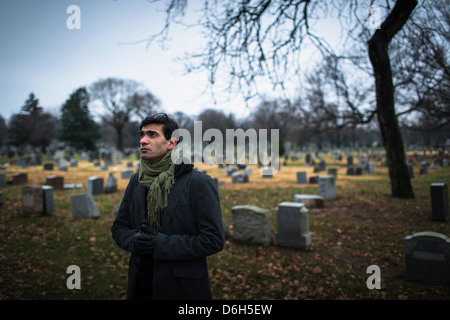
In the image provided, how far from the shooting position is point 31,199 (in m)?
7.91

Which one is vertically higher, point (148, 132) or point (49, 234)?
point (148, 132)

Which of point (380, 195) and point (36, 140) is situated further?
point (36, 140)

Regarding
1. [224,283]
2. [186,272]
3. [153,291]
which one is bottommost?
Result: [224,283]

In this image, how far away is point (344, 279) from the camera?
453 cm

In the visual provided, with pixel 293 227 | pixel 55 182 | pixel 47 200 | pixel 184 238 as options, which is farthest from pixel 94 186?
pixel 184 238

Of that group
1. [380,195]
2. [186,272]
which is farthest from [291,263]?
[380,195]

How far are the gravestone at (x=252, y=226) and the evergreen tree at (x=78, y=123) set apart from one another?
44.7m

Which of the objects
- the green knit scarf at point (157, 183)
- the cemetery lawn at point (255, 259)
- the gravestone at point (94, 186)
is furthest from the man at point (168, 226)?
the gravestone at point (94, 186)

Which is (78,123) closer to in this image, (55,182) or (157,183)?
(55,182)

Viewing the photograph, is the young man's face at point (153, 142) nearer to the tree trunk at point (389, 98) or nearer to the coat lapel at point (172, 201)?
the coat lapel at point (172, 201)

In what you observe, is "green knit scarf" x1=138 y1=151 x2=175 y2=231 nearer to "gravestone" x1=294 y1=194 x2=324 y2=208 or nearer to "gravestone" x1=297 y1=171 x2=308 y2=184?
"gravestone" x1=294 y1=194 x2=324 y2=208
